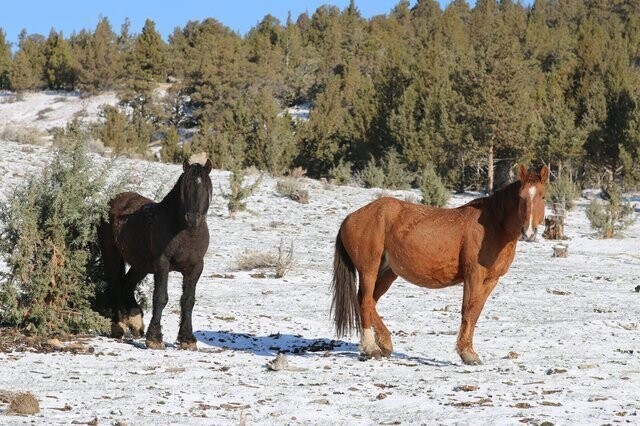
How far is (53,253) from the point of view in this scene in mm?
8492

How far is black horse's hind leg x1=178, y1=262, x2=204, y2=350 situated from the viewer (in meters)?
8.17

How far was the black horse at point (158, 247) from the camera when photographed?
772cm

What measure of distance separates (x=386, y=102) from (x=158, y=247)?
1535 inches

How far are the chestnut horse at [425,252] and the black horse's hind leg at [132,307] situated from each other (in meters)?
2.09

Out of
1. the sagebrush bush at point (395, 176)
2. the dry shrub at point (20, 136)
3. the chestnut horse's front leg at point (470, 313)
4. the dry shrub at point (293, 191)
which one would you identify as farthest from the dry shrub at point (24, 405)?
the sagebrush bush at point (395, 176)

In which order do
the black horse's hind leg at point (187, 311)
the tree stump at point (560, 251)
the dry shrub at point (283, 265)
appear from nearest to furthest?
the black horse's hind leg at point (187, 311) < the dry shrub at point (283, 265) < the tree stump at point (560, 251)

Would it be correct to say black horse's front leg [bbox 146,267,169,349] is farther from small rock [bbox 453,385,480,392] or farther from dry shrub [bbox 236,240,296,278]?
dry shrub [bbox 236,240,296,278]

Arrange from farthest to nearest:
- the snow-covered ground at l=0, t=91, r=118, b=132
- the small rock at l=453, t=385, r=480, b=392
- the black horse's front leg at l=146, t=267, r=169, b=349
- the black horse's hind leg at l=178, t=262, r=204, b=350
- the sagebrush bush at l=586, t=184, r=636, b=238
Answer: the snow-covered ground at l=0, t=91, r=118, b=132 → the sagebrush bush at l=586, t=184, r=636, b=238 → the black horse's hind leg at l=178, t=262, r=204, b=350 → the black horse's front leg at l=146, t=267, r=169, b=349 → the small rock at l=453, t=385, r=480, b=392

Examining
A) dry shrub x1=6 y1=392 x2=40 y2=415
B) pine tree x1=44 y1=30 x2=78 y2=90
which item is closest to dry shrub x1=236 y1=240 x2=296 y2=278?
dry shrub x1=6 y1=392 x2=40 y2=415

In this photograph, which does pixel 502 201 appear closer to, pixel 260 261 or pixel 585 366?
pixel 585 366

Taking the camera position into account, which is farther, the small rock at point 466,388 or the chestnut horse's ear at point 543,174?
the chestnut horse's ear at point 543,174

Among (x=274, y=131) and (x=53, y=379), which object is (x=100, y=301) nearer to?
(x=53, y=379)

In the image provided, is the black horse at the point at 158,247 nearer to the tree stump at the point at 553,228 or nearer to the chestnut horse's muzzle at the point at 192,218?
the chestnut horse's muzzle at the point at 192,218

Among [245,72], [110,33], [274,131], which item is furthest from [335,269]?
[110,33]
